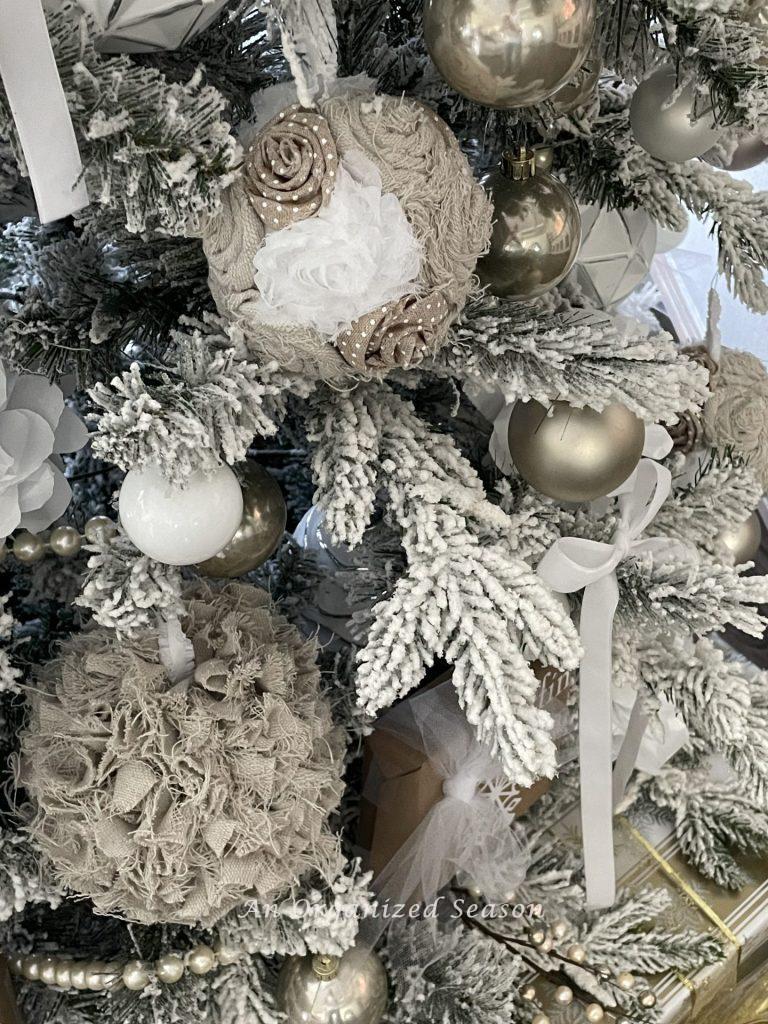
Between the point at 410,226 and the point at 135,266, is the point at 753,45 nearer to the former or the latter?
the point at 410,226

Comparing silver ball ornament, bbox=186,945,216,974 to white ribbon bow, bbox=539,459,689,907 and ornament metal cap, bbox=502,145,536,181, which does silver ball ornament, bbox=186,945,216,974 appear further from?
ornament metal cap, bbox=502,145,536,181

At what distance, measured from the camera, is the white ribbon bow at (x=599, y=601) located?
1.81 ft

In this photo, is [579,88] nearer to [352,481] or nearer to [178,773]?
[352,481]

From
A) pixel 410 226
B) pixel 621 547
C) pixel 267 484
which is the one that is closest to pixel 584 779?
pixel 621 547

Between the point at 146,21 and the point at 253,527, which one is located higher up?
Answer: the point at 146,21

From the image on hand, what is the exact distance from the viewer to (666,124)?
0.51m

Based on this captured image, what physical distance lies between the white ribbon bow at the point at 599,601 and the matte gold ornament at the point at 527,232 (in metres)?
0.15

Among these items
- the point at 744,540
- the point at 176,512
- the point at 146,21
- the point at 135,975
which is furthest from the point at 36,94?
the point at 744,540

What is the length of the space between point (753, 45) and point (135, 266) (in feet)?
1.04

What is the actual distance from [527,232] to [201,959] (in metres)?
0.49

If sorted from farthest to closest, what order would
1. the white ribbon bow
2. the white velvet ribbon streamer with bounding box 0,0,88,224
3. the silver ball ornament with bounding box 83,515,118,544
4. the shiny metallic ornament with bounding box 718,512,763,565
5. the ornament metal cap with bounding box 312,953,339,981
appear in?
the shiny metallic ornament with bounding box 718,512,763,565 → the ornament metal cap with bounding box 312,953,339,981 → the white ribbon bow → the silver ball ornament with bounding box 83,515,118,544 → the white velvet ribbon streamer with bounding box 0,0,88,224

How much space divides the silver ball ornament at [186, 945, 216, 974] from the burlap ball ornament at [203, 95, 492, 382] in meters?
0.40

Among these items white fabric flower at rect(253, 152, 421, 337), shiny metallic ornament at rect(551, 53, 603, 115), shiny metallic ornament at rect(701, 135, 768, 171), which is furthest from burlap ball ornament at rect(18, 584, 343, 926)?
shiny metallic ornament at rect(701, 135, 768, 171)

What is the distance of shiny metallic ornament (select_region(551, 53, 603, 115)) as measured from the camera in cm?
48
